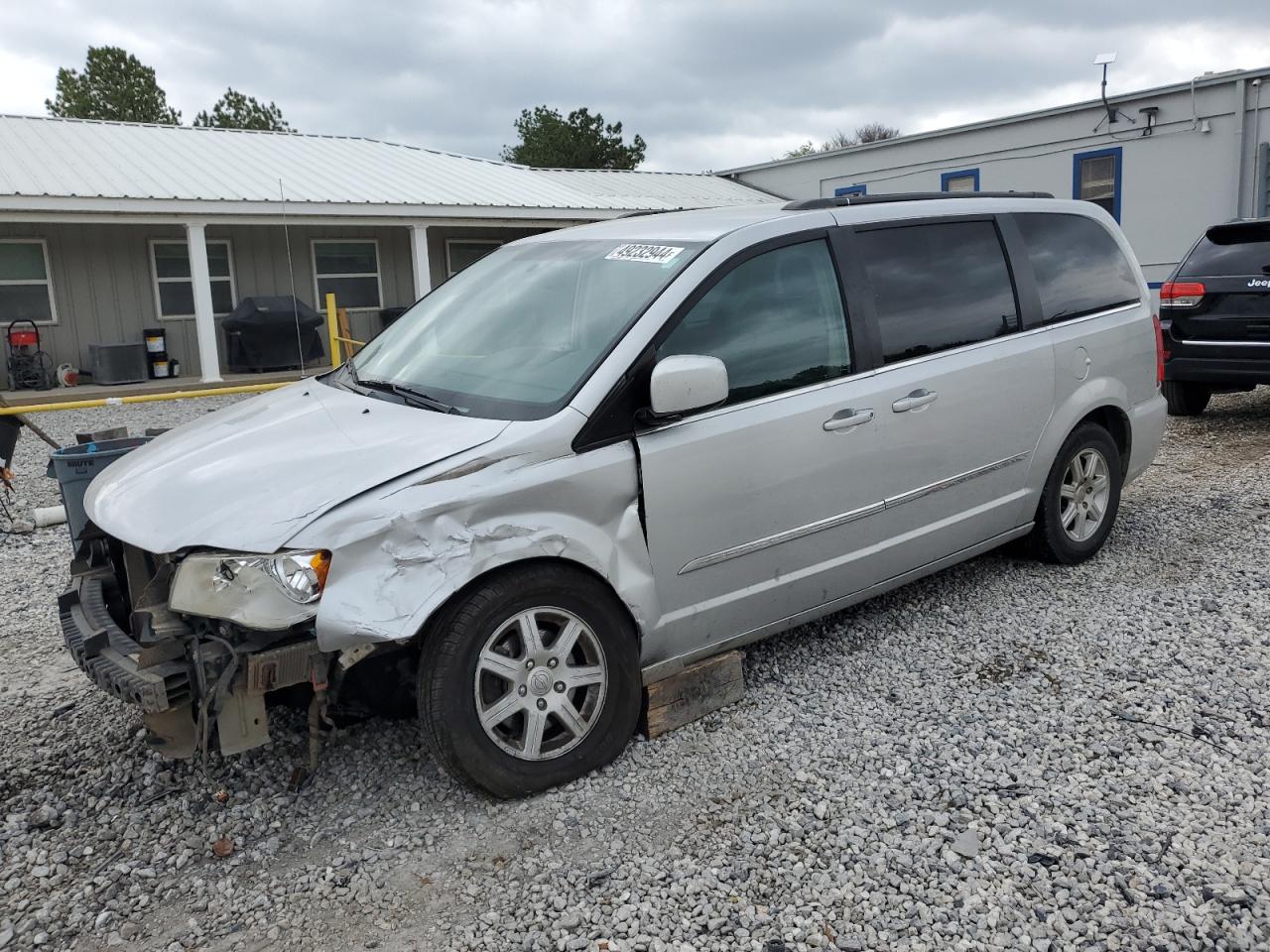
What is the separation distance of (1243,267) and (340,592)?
816cm

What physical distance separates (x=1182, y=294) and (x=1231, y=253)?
49cm

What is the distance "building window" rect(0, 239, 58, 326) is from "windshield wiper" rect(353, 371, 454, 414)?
14.8 m

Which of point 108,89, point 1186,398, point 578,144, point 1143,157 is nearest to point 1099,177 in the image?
point 1143,157

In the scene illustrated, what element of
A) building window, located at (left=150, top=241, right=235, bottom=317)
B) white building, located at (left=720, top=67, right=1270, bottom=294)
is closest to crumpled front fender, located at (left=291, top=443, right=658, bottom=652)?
white building, located at (left=720, top=67, right=1270, bottom=294)

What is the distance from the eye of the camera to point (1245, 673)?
3.96 metres

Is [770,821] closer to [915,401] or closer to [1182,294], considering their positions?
[915,401]

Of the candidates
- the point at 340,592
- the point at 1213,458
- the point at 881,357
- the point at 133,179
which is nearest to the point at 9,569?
the point at 340,592

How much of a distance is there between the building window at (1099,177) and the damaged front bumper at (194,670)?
16284 millimetres

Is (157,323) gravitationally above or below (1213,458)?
above

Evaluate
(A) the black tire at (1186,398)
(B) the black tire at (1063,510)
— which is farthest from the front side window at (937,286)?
(A) the black tire at (1186,398)

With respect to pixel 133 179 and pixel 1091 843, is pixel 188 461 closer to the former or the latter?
pixel 1091 843

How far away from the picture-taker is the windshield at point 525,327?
3428 mm

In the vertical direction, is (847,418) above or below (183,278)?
below

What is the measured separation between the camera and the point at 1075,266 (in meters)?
5.01
